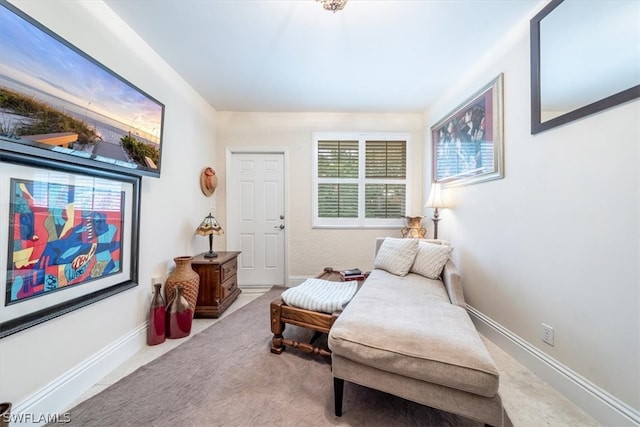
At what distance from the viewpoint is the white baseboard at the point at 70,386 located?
118 centimetres

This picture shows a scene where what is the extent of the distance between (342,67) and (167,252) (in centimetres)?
249

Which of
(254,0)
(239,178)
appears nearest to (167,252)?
(239,178)

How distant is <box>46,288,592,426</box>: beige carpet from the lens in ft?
4.06

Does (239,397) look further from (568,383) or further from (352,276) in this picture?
(568,383)

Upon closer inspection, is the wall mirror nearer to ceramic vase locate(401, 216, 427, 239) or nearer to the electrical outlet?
the electrical outlet

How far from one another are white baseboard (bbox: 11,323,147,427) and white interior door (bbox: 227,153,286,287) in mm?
1739

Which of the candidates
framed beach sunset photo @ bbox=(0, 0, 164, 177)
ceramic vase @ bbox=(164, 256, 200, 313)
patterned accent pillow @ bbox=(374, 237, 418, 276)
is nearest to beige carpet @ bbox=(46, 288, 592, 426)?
ceramic vase @ bbox=(164, 256, 200, 313)

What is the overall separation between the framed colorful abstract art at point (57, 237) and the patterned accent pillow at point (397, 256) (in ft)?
7.20

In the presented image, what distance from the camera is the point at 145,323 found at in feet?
6.50

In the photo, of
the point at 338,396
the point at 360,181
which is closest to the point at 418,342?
the point at 338,396

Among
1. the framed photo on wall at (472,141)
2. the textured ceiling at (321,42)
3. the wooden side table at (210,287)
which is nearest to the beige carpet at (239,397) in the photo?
the wooden side table at (210,287)

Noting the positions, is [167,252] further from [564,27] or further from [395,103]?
[564,27]

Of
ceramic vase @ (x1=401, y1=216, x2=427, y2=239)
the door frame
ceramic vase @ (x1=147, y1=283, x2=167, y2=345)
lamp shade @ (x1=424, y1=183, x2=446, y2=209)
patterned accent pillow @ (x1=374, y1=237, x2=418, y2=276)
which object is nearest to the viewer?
ceramic vase @ (x1=147, y1=283, x2=167, y2=345)

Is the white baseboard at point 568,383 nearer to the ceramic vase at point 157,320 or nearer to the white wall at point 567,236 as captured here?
the white wall at point 567,236
